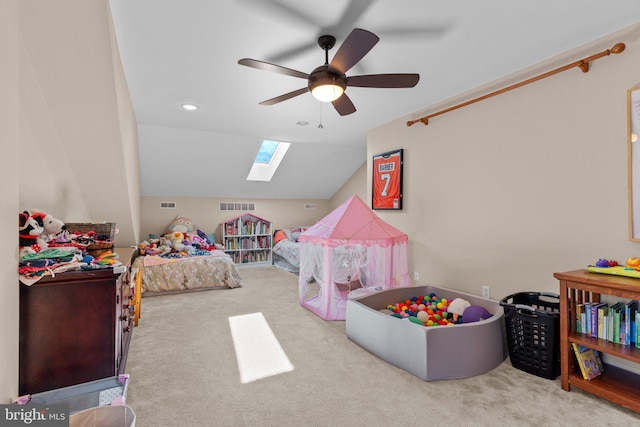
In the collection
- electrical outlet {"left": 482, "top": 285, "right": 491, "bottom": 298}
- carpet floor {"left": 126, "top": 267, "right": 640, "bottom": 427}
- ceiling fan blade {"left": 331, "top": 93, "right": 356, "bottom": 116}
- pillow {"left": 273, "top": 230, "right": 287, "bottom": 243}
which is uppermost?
ceiling fan blade {"left": 331, "top": 93, "right": 356, "bottom": 116}

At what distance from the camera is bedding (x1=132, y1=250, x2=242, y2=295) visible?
4.55 m

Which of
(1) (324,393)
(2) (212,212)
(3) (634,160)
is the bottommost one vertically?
(1) (324,393)

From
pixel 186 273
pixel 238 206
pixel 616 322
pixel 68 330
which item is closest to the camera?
pixel 68 330

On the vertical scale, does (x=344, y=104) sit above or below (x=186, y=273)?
above

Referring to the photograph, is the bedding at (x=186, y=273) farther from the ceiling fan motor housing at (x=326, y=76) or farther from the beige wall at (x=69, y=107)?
the ceiling fan motor housing at (x=326, y=76)

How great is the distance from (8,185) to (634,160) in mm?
3803

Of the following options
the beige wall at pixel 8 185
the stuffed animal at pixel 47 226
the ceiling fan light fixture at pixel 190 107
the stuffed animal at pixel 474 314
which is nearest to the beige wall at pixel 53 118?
the beige wall at pixel 8 185

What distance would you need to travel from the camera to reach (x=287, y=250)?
6492 millimetres

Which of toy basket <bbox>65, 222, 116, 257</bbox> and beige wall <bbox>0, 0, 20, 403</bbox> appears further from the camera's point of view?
toy basket <bbox>65, 222, 116, 257</bbox>

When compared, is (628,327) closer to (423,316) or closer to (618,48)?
(423,316)

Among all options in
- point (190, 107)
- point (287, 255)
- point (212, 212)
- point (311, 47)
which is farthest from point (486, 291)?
point (212, 212)

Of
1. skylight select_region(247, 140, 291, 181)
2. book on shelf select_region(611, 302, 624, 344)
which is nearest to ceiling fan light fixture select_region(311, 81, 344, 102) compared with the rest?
book on shelf select_region(611, 302, 624, 344)

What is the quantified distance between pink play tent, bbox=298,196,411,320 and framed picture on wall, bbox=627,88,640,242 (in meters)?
2.02

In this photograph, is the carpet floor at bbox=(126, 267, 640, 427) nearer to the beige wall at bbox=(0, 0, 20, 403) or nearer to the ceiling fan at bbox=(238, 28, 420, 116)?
the beige wall at bbox=(0, 0, 20, 403)
